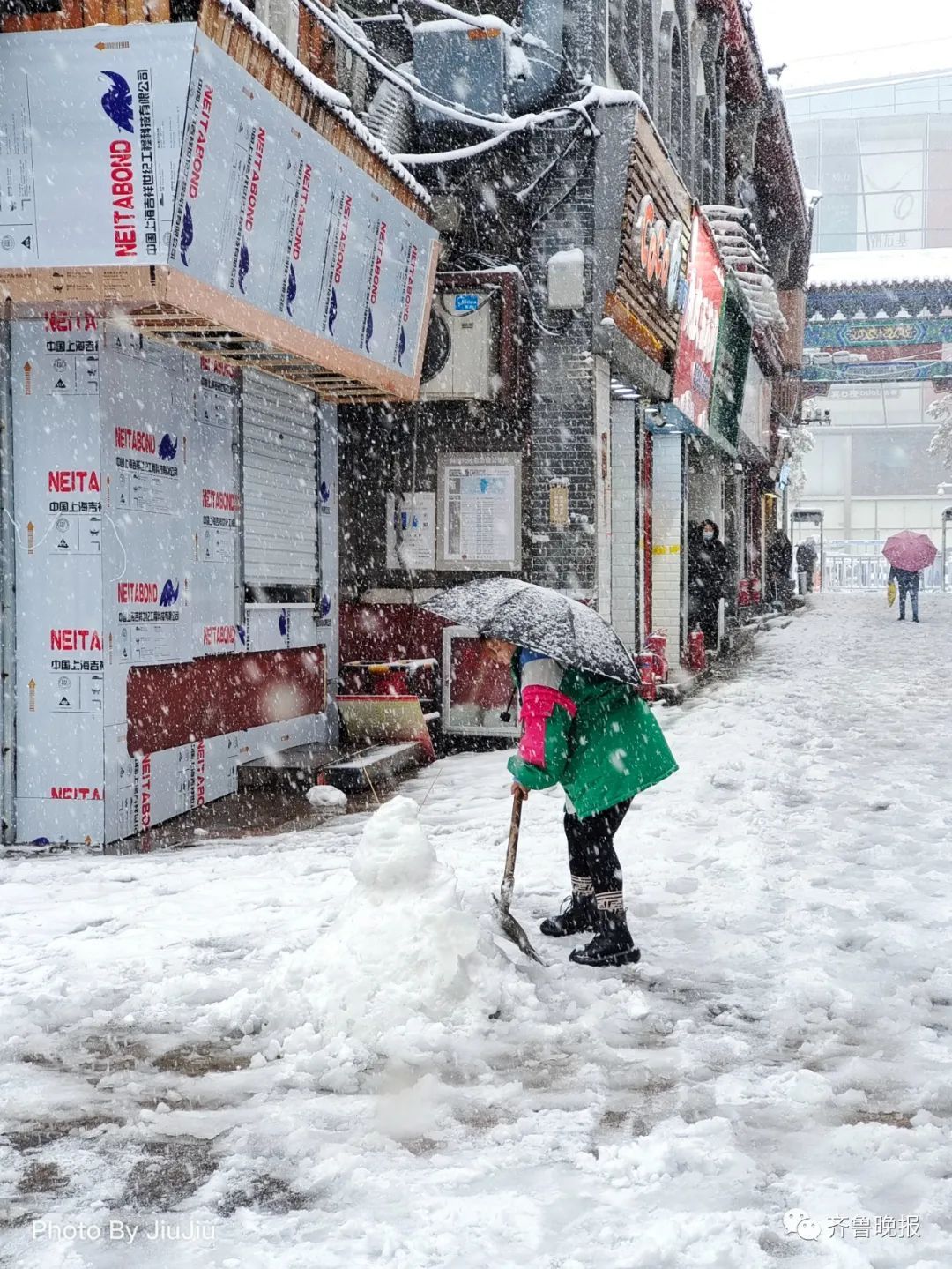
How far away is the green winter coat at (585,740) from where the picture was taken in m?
4.94

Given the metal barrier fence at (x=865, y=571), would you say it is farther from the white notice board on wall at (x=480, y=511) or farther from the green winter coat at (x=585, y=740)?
the green winter coat at (x=585, y=740)

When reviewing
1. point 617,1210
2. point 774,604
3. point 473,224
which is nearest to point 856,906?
point 617,1210

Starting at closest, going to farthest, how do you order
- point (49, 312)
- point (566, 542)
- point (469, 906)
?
point (469, 906)
point (49, 312)
point (566, 542)

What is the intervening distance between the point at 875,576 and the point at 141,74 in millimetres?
48100

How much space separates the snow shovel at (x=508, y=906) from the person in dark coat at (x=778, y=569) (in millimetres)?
30263

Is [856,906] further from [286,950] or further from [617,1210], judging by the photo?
[617,1210]

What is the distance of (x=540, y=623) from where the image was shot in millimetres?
4934

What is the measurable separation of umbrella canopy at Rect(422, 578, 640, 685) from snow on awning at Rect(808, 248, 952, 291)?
33912mm

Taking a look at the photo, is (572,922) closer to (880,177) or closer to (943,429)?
(943,429)

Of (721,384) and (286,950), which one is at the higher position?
(721,384)

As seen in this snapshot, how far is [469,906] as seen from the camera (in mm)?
5766

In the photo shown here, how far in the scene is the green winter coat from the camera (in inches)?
194

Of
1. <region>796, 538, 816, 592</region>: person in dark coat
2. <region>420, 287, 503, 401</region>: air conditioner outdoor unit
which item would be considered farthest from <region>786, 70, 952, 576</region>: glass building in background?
<region>420, 287, 503, 401</region>: air conditioner outdoor unit

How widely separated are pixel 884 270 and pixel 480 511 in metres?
30.4
